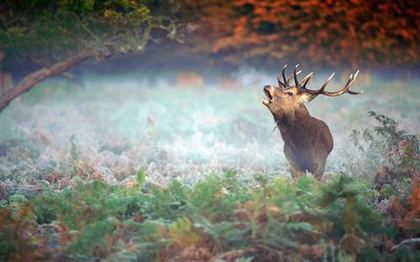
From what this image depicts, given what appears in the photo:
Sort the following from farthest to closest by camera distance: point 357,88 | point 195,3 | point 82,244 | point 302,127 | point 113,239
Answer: point 357,88, point 195,3, point 302,127, point 113,239, point 82,244

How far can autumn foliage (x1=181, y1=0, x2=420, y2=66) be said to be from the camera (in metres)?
14.8

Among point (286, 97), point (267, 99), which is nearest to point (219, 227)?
point (267, 99)

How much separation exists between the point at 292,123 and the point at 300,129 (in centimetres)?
19

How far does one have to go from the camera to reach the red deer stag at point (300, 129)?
351 inches

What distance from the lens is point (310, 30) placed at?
16781mm

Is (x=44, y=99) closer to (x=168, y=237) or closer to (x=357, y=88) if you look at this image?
(x=357, y=88)

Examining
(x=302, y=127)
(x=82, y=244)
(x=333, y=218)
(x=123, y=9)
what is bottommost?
(x=82, y=244)

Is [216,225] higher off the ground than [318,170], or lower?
lower

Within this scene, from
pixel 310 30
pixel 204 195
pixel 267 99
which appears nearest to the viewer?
pixel 204 195

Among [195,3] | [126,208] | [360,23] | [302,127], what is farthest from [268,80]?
[126,208]

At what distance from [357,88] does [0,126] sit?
14.8 m

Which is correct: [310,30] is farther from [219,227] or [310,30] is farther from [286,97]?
[219,227]

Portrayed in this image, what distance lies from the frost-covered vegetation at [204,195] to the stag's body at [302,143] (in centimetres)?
63

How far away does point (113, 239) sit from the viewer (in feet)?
21.3
